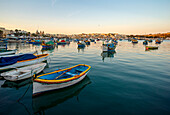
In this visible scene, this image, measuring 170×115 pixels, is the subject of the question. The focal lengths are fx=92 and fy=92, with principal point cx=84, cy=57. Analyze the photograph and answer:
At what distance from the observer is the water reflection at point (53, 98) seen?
7945mm

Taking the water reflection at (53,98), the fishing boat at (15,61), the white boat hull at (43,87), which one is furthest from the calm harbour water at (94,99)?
the fishing boat at (15,61)

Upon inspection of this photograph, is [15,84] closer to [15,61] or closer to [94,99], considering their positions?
[15,61]

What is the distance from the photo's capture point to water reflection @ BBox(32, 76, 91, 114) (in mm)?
7945

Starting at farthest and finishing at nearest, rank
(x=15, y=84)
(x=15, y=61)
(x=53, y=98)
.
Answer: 1. (x=15, y=61)
2. (x=15, y=84)
3. (x=53, y=98)

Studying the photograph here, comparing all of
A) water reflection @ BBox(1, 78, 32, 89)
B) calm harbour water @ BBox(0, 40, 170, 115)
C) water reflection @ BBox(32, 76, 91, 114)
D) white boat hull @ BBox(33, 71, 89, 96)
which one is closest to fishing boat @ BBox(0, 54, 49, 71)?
calm harbour water @ BBox(0, 40, 170, 115)

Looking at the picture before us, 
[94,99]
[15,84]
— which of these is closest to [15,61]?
[15,84]

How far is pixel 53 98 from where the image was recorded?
9062 mm

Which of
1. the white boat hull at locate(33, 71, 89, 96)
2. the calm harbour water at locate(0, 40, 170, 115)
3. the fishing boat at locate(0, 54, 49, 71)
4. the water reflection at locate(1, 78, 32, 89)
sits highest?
the fishing boat at locate(0, 54, 49, 71)

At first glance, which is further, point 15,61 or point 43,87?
point 15,61

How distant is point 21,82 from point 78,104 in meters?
8.65

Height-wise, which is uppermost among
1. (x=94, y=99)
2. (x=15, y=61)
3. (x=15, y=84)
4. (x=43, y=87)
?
(x=15, y=61)

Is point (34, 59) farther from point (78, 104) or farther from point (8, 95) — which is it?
point (78, 104)

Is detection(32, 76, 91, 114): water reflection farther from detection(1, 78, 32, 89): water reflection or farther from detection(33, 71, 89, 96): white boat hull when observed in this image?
detection(1, 78, 32, 89): water reflection

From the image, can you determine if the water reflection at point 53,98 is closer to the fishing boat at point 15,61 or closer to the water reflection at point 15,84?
the water reflection at point 15,84
